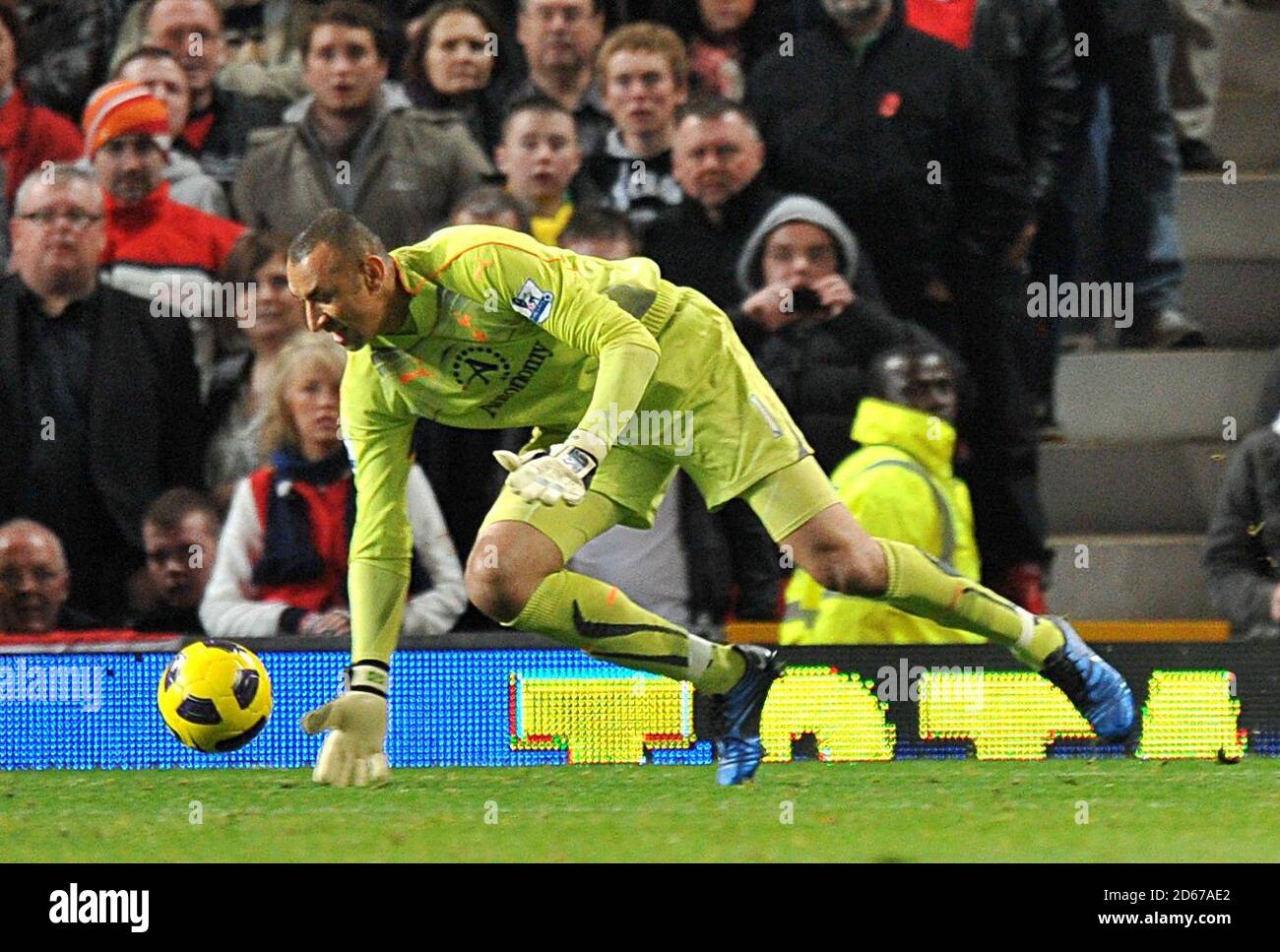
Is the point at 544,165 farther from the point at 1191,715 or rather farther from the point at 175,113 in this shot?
the point at 1191,715

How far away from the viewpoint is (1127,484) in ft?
30.9

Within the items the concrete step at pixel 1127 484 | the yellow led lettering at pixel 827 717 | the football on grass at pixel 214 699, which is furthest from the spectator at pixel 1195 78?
the football on grass at pixel 214 699

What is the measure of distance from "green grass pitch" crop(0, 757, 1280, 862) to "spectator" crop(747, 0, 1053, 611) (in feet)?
4.46

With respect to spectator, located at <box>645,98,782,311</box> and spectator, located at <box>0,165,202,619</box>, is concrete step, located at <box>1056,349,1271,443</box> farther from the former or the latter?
spectator, located at <box>0,165,202,619</box>

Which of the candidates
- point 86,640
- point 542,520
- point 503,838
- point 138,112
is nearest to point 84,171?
point 138,112

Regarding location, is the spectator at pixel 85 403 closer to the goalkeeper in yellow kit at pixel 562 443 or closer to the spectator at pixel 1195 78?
the goalkeeper in yellow kit at pixel 562 443

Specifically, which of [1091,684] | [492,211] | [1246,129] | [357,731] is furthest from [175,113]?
[1246,129]

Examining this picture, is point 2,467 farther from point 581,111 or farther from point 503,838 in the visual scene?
point 503,838

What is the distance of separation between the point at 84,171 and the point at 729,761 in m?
3.66

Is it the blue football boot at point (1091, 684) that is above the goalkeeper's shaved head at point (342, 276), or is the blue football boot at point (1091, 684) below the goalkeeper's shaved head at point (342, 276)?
below

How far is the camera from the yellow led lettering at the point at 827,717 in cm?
789

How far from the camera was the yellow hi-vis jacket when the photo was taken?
8055 millimetres

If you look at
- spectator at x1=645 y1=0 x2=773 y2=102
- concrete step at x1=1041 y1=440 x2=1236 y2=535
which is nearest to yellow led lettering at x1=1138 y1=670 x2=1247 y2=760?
concrete step at x1=1041 y1=440 x2=1236 y2=535

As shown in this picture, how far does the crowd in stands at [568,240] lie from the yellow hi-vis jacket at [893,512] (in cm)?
1
